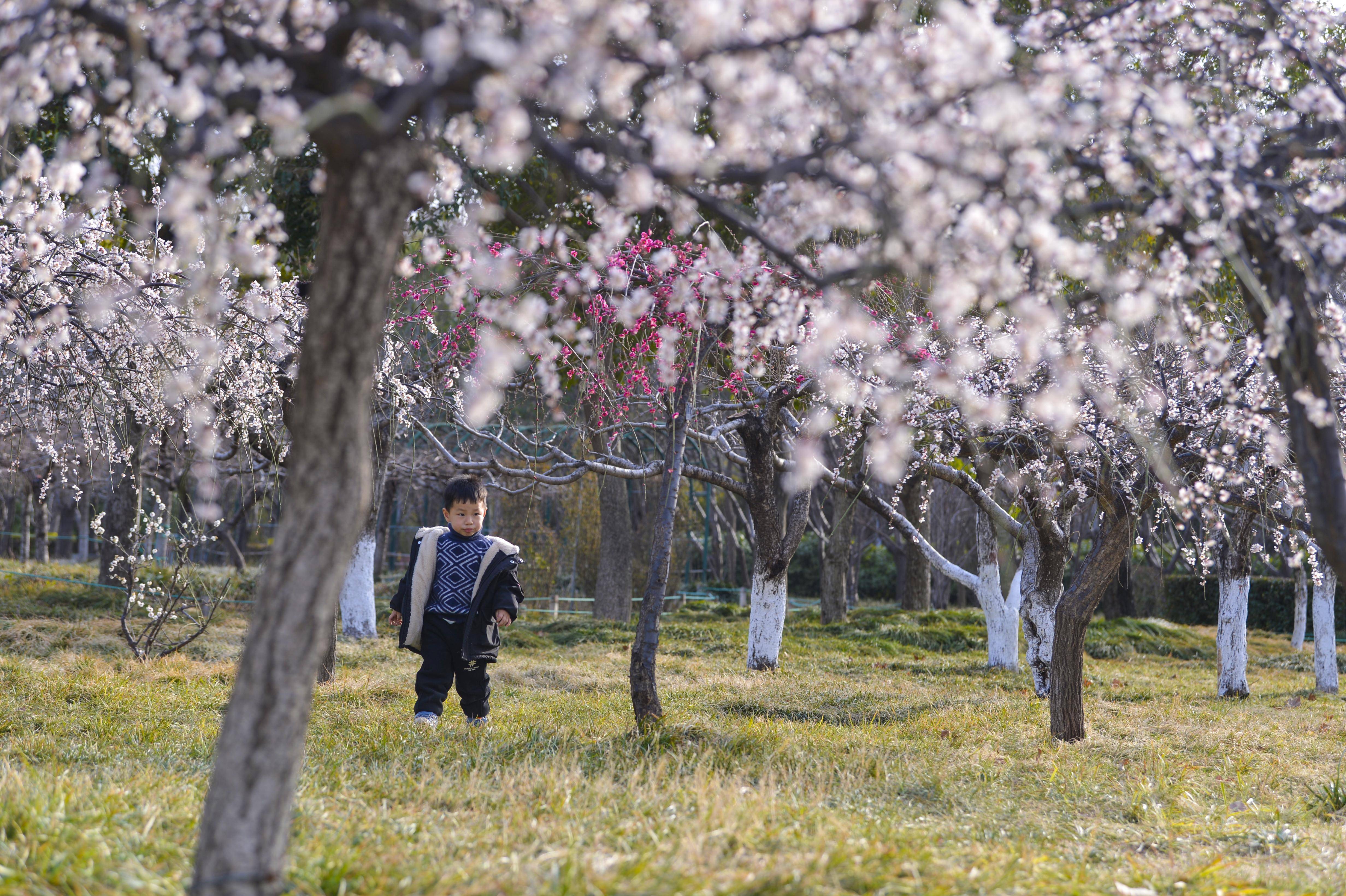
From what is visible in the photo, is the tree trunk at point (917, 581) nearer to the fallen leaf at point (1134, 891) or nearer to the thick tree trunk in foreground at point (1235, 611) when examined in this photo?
the thick tree trunk in foreground at point (1235, 611)

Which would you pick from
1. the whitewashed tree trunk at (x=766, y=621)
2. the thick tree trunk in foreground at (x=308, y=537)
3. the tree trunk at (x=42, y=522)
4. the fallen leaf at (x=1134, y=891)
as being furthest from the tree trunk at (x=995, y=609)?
the tree trunk at (x=42, y=522)

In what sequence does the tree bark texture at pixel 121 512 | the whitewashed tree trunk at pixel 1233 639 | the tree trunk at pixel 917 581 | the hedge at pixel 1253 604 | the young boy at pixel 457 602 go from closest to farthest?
1. the young boy at pixel 457 602
2. the whitewashed tree trunk at pixel 1233 639
3. the tree bark texture at pixel 121 512
4. the tree trunk at pixel 917 581
5. the hedge at pixel 1253 604

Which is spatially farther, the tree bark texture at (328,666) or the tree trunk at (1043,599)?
the tree trunk at (1043,599)

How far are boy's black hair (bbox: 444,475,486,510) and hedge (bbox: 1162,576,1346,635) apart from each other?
65.9 feet

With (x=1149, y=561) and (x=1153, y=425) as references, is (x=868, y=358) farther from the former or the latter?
(x=1149, y=561)

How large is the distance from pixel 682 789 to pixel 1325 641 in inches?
444

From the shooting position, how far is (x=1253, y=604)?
2306 cm

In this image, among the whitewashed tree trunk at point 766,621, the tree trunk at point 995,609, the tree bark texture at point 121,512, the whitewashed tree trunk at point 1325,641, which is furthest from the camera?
the tree trunk at point 995,609

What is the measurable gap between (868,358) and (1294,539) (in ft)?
22.7

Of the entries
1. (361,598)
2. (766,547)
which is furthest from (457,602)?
(361,598)

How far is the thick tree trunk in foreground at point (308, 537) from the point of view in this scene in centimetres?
243

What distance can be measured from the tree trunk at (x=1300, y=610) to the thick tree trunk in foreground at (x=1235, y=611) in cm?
346

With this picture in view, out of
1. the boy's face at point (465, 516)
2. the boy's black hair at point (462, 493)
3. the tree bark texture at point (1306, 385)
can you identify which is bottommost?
the boy's face at point (465, 516)

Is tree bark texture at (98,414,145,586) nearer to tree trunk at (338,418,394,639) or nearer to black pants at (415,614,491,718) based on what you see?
tree trunk at (338,418,394,639)
